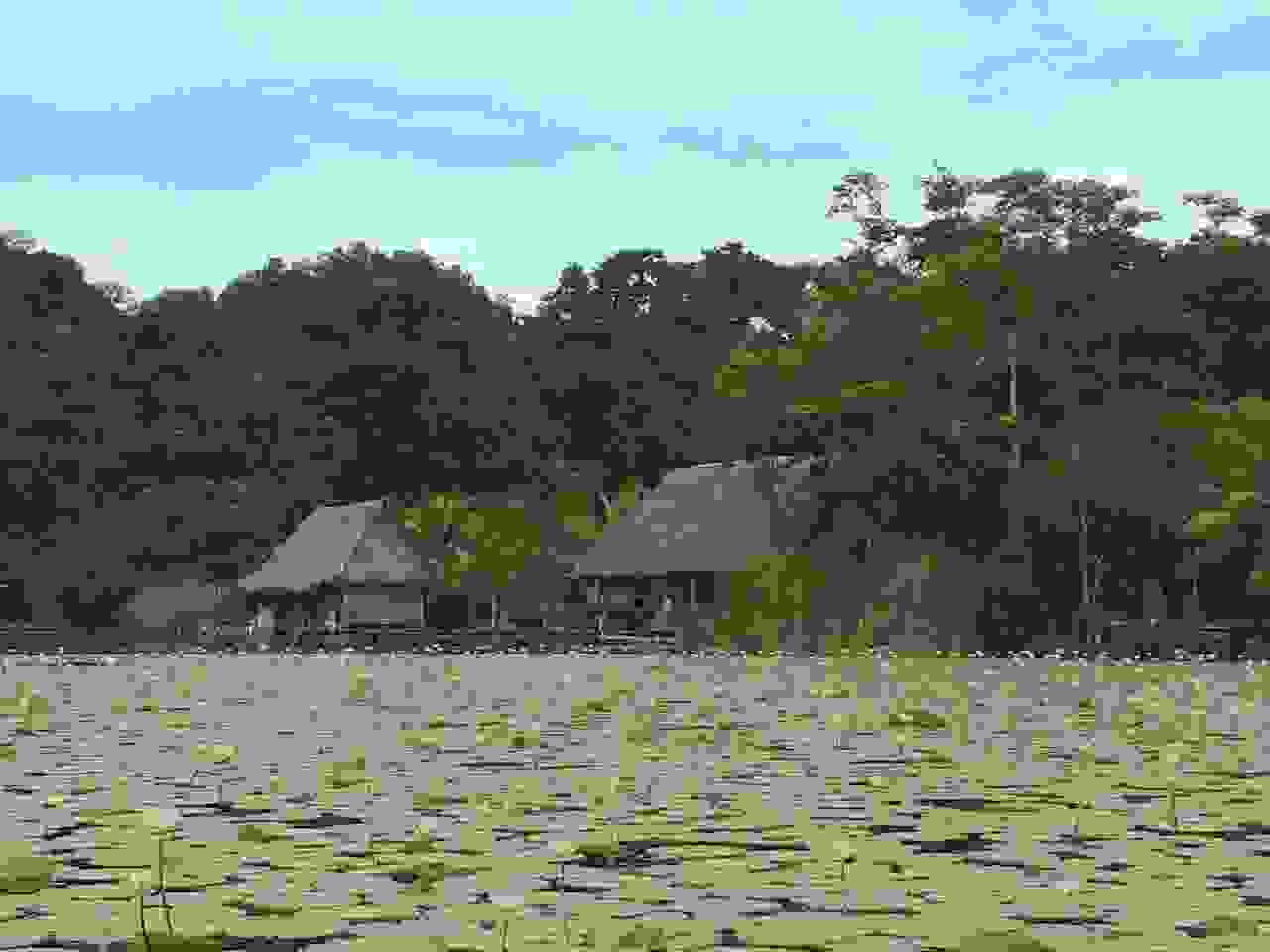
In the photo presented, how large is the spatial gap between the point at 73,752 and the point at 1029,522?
28.7m

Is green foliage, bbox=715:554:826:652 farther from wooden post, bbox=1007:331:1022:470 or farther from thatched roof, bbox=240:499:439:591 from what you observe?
thatched roof, bbox=240:499:439:591

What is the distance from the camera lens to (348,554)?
5222 centimetres

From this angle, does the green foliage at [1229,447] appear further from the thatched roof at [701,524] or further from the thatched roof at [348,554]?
the thatched roof at [348,554]

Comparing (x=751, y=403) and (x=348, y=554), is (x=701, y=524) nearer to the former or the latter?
(x=751, y=403)

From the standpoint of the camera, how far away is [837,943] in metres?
4.97

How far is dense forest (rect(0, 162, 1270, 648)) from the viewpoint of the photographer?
38531 millimetres

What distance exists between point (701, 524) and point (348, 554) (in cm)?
1082

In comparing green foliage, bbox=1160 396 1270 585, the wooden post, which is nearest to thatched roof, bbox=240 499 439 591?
the wooden post

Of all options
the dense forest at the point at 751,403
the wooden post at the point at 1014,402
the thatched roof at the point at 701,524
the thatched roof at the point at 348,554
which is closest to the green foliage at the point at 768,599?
the dense forest at the point at 751,403

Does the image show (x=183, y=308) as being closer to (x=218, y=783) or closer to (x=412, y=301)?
(x=412, y=301)

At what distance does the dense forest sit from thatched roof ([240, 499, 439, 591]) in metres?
2.35

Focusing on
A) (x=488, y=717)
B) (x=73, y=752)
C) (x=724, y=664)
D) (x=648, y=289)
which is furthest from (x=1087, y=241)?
(x=73, y=752)

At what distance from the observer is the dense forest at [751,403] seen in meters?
38.5

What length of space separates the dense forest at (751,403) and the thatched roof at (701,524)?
1313 mm
